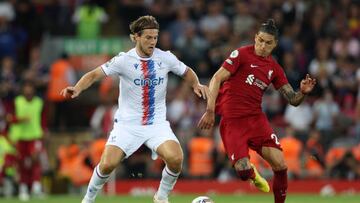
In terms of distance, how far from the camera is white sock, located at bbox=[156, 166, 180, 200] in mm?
14219

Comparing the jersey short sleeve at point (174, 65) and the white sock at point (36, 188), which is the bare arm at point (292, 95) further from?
the white sock at point (36, 188)

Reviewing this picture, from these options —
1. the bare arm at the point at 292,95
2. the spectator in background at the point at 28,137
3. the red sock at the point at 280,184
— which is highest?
the bare arm at the point at 292,95

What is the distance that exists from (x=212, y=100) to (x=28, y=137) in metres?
8.61

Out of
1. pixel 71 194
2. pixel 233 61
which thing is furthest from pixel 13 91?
pixel 233 61

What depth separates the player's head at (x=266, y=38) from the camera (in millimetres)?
14492

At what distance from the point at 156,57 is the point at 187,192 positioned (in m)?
8.59

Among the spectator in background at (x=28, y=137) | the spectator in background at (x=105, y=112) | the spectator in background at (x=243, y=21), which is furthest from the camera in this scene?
the spectator in background at (x=243, y=21)

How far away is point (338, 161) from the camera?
22.5 meters

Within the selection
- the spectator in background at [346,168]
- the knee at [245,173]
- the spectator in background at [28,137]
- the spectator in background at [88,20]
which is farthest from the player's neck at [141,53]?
the spectator in background at [88,20]

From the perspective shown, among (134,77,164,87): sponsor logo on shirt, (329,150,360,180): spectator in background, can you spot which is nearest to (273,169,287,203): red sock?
(134,77,164,87): sponsor logo on shirt

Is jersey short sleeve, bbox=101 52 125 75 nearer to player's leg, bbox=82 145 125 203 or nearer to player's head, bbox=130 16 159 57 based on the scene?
A: player's head, bbox=130 16 159 57

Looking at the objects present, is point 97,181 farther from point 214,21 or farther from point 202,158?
point 214,21

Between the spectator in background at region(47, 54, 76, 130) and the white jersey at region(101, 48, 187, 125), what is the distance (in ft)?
34.1

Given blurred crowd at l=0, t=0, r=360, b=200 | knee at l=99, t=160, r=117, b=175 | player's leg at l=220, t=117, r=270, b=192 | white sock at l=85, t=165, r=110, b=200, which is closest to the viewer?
knee at l=99, t=160, r=117, b=175
